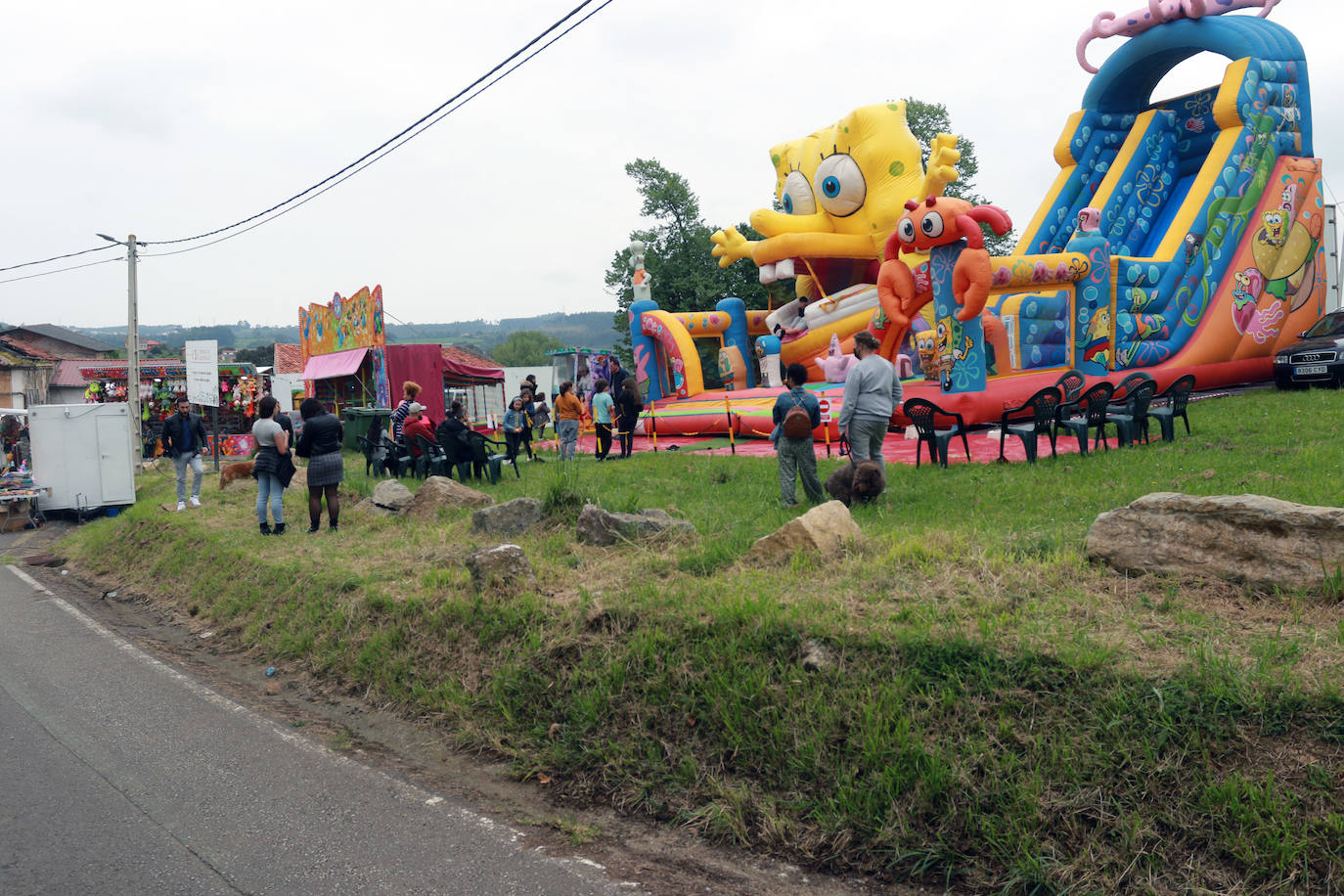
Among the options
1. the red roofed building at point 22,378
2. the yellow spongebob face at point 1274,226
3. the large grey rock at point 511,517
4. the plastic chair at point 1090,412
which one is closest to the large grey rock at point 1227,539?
the large grey rock at point 511,517

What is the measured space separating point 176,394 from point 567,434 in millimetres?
19657

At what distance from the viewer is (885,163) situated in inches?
810

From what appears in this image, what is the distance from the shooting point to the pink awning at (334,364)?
27.3 meters

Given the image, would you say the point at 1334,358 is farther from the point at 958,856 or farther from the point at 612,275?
the point at 612,275

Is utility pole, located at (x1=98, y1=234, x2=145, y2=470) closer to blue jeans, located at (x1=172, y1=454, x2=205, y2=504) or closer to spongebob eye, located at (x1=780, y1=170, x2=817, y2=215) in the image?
blue jeans, located at (x1=172, y1=454, x2=205, y2=504)

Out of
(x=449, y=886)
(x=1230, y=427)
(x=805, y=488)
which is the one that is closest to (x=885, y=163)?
(x=1230, y=427)

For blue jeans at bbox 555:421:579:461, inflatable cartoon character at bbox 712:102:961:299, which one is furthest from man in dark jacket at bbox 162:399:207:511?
inflatable cartoon character at bbox 712:102:961:299

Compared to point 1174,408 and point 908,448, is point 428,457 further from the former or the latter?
point 1174,408

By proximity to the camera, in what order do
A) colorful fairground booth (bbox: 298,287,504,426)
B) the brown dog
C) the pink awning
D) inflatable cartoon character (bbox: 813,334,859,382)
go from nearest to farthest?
the brown dog
inflatable cartoon character (bbox: 813,334,859,382)
colorful fairground booth (bbox: 298,287,504,426)
the pink awning

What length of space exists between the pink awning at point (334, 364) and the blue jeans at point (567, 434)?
13491 mm

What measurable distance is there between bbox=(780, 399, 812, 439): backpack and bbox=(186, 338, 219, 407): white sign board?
1472 centimetres

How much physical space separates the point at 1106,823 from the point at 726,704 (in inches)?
68.7

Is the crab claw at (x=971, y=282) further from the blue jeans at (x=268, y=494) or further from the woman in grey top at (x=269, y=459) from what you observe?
the blue jeans at (x=268, y=494)

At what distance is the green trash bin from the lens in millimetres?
19312
